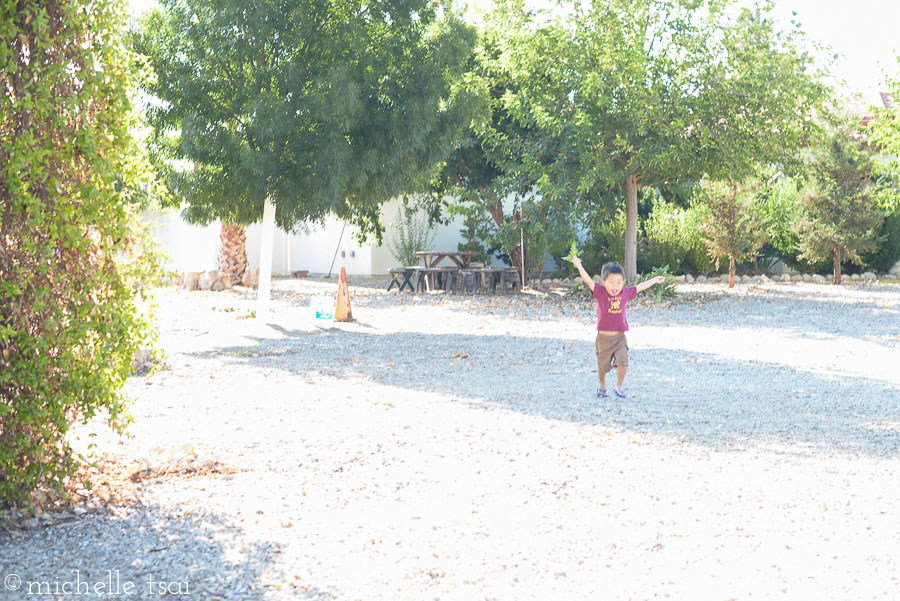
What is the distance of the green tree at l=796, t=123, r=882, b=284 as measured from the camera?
68.3ft

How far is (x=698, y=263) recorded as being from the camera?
23203mm

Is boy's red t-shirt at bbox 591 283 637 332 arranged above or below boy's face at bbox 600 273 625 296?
below

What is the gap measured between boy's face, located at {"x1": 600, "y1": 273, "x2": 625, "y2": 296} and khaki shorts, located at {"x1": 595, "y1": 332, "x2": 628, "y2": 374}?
1.17 feet

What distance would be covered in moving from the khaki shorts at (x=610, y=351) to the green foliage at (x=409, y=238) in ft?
50.6

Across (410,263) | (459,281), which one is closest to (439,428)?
(459,281)

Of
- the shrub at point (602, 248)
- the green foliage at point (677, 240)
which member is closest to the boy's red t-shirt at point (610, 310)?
the shrub at point (602, 248)

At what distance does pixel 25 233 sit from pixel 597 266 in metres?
19.9

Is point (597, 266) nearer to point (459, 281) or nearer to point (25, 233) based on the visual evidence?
point (459, 281)

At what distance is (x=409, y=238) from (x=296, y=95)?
1285cm

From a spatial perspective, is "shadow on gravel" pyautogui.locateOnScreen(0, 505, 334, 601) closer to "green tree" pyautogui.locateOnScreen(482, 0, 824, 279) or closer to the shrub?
"green tree" pyautogui.locateOnScreen(482, 0, 824, 279)

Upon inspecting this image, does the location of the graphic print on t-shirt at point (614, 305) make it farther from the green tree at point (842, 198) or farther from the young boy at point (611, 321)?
the green tree at point (842, 198)

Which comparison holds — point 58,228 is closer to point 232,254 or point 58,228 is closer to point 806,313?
point 806,313

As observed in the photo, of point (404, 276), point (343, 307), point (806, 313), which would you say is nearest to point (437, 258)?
point (404, 276)

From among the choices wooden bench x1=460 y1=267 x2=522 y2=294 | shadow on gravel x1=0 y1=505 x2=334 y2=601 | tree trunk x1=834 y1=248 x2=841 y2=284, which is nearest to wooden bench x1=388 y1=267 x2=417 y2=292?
wooden bench x1=460 y1=267 x2=522 y2=294
